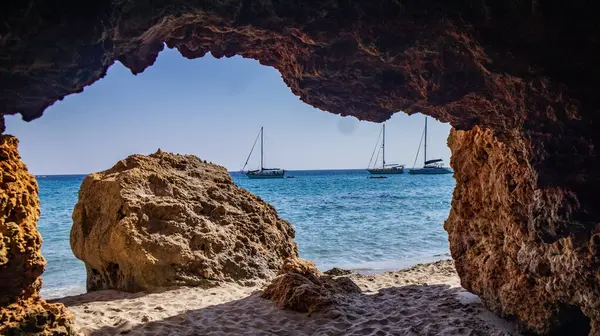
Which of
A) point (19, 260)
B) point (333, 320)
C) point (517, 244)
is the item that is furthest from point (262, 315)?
point (517, 244)

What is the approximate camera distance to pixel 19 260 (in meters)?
3.79

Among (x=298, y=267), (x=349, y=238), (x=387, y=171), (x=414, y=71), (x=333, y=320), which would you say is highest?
(x=414, y=71)

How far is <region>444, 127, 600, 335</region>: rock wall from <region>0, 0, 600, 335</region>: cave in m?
0.02

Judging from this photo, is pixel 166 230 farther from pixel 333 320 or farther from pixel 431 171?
pixel 431 171

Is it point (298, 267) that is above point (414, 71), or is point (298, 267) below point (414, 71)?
below

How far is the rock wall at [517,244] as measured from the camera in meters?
3.49

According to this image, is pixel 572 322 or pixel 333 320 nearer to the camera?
pixel 572 322

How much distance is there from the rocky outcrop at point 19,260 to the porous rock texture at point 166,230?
7.39ft

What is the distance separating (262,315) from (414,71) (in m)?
3.44

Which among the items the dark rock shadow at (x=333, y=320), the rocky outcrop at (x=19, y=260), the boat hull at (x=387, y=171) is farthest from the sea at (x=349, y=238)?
the boat hull at (x=387, y=171)

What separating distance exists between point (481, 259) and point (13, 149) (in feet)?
18.2

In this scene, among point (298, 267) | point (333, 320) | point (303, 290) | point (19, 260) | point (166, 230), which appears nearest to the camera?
point (19, 260)

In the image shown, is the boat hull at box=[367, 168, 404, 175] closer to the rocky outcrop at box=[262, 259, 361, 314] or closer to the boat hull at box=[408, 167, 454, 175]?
the boat hull at box=[408, 167, 454, 175]

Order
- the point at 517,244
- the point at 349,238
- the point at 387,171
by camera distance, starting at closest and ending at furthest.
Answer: the point at 517,244, the point at 349,238, the point at 387,171
